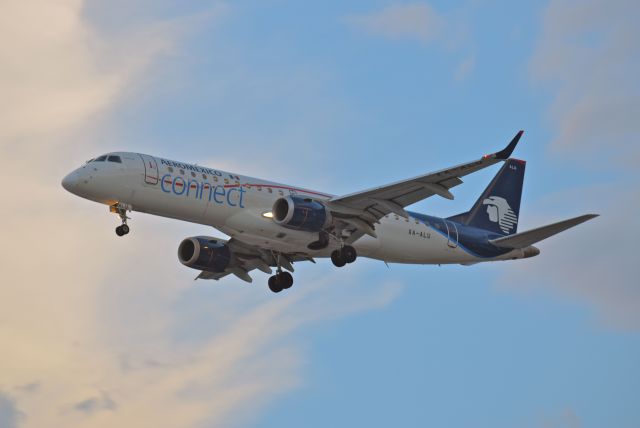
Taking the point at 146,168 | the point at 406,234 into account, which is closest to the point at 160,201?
the point at 146,168

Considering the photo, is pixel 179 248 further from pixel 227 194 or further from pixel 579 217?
pixel 579 217

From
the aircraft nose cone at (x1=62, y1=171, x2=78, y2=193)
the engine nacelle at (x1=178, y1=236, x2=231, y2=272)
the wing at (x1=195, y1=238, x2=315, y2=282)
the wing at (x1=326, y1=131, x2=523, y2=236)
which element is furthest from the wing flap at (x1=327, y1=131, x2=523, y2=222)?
the aircraft nose cone at (x1=62, y1=171, x2=78, y2=193)

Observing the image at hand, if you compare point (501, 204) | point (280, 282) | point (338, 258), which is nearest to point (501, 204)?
point (501, 204)

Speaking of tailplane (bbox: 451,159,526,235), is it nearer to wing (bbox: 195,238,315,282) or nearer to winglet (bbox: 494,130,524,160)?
wing (bbox: 195,238,315,282)

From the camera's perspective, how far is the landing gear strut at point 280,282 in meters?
56.5

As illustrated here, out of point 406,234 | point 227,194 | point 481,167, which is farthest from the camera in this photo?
point 406,234

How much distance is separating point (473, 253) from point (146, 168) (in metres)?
17.2

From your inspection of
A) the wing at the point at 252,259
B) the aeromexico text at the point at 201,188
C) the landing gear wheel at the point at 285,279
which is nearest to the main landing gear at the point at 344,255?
the wing at the point at 252,259

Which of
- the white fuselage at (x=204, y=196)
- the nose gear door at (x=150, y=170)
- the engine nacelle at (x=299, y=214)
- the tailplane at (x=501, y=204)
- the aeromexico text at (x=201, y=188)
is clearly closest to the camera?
the white fuselage at (x=204, y=196)

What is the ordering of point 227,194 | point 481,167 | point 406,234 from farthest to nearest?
point 406,234, point 227,194, point 481,167

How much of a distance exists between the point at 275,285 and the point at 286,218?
7.03 meters

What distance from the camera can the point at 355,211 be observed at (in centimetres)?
5225

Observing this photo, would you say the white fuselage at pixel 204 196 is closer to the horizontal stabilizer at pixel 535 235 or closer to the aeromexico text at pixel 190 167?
the aeromexico text at pixel 190 167

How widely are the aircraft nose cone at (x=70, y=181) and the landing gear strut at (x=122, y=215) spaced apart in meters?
1.80
